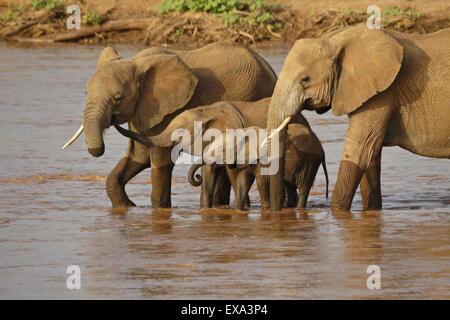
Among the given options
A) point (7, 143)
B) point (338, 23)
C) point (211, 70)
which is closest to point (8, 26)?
point (338, 23)

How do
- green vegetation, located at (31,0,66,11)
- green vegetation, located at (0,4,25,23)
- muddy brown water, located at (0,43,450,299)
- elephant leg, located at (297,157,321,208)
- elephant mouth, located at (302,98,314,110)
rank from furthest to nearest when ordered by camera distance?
green vegetation, located at (0,4,25,23), green vegetation, located at (31,0,66,11), elephant leg, located at (297,157,321,208), elephant mouth, located at (302,98,314,110), muddy brown water, located at (0,43,450,299)

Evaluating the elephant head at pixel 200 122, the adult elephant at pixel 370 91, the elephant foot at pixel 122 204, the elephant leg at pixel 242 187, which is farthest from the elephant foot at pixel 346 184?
the elephant foot at pixel 122 204

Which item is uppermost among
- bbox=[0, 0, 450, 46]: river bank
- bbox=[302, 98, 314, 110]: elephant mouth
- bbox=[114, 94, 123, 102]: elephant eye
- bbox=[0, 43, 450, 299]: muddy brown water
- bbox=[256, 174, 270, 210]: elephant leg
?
bbox=[0, 0, 450, 46]: river bank

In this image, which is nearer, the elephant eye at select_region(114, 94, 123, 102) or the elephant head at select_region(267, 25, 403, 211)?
the elephant head at select_region(267, 25, 403, 211)

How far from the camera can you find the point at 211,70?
1161cm

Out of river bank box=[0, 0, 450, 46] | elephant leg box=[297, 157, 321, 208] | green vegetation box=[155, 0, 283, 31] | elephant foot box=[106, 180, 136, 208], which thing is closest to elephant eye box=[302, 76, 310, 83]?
elephant leg box=[297, 157, 321, 208]

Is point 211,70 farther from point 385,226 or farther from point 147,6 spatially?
point 147,6

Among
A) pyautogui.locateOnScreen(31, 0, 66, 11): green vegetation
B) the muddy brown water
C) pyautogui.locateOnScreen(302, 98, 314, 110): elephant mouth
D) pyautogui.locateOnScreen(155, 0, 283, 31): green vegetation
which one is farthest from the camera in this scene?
pyautogui.locateOnScreen(31, 0, 66, 11): green vegetation

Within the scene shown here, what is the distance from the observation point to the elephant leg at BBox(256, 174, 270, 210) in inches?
436

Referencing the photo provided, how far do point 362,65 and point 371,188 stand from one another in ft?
3.86

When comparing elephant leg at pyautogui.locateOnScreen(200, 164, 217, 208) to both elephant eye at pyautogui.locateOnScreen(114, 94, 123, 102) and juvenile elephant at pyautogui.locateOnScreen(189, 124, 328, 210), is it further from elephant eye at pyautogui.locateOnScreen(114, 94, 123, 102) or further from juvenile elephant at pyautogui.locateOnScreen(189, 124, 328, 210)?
elephant eye at pyautogui.locateOnScreen(114, 94, 123, 102)

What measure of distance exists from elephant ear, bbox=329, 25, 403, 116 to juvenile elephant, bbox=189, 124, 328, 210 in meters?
0.66

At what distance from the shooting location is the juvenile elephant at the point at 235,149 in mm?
11039

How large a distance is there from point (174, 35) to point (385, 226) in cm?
1675
